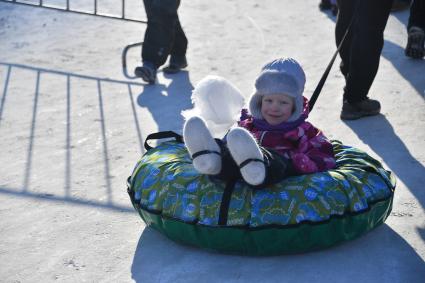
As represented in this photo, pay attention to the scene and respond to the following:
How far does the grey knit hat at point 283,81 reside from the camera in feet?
11.8

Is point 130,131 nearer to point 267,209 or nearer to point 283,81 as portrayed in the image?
point 283,81

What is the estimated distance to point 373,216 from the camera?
3.48 metres

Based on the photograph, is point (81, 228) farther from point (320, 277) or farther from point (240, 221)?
point (320, 277)

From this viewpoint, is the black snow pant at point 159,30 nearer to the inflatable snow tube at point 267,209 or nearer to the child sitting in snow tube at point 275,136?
the child sitting in snow tube at point 275,136

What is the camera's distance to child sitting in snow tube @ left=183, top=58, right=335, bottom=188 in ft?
10.9

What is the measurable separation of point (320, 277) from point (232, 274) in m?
0.36

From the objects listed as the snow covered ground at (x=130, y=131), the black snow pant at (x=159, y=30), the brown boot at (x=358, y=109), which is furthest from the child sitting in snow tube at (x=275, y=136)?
the black snow pant at (x=159, y=30)

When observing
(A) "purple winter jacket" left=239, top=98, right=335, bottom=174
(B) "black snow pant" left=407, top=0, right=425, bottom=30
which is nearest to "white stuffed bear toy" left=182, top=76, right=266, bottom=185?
(A) "purple winter jacket" left=239, top=98, right=335, bottom=174

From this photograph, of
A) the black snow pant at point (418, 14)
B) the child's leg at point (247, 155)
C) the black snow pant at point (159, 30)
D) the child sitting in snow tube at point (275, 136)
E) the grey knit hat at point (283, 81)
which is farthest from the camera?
the black snow pant at point (418, 14)

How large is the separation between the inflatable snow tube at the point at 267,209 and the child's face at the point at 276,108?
1.12ft

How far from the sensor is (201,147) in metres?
3.30

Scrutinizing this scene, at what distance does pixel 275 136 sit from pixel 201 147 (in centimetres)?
50

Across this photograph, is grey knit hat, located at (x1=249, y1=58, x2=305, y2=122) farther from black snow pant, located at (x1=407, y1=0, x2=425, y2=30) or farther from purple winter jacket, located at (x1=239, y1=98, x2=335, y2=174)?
black snow pant, located at (x1=407, y1=0, x2=425, y2=30)

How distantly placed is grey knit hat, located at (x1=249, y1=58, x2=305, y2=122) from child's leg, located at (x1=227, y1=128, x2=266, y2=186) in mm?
468
